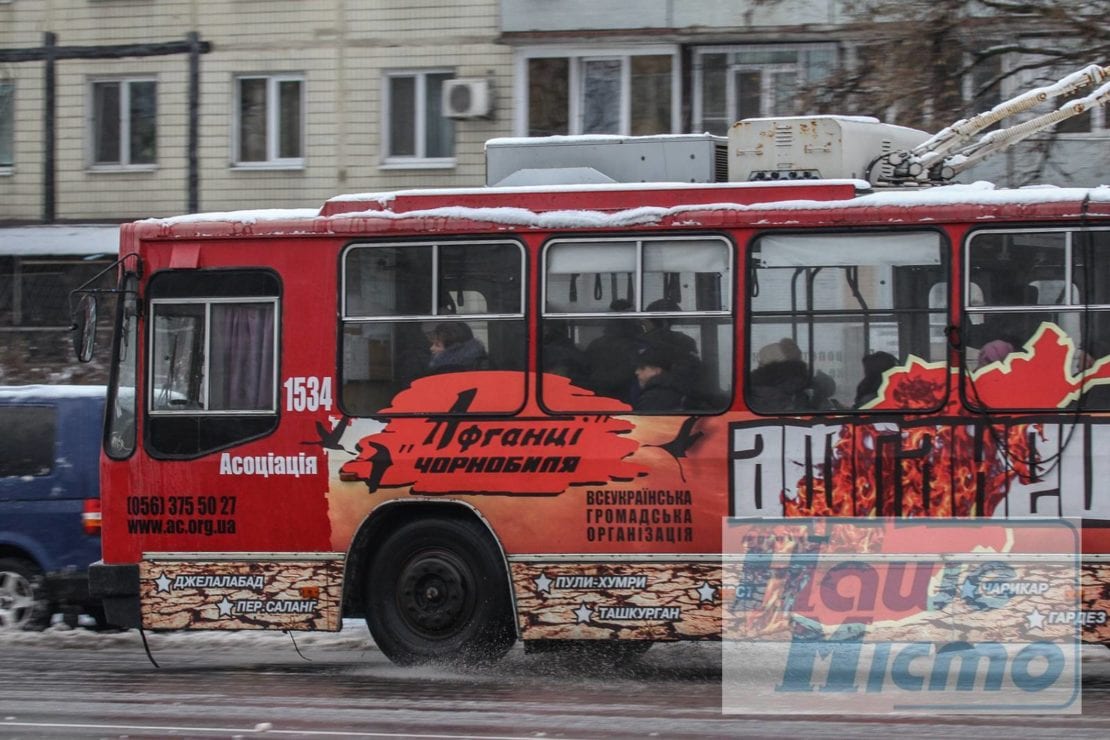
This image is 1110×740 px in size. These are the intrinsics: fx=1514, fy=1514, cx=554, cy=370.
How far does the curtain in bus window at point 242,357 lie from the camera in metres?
9.57

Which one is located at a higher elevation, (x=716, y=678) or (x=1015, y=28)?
(x=1015, y=28)

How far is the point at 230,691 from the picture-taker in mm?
8914

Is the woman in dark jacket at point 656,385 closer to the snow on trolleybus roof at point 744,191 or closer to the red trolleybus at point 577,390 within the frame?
the red trolleybus at point 577,390

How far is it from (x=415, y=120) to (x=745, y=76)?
15.7ft

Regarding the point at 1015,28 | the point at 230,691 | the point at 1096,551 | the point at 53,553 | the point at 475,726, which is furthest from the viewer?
the point at 1015,28

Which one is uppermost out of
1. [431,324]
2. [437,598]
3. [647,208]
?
[647,208]

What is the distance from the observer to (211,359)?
31.8ft

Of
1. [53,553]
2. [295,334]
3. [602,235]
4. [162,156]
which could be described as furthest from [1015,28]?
[162,156]

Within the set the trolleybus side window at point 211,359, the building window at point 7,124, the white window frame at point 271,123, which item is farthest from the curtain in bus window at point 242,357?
the building window at point 7,124

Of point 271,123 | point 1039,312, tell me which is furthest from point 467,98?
point 1039,312

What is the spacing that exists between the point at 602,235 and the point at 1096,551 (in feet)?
11.0

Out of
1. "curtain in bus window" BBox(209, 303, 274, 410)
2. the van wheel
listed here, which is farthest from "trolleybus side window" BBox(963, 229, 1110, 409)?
the van wheel

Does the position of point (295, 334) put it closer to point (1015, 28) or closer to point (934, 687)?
point (934, 687)

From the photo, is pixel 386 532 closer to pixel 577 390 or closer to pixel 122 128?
pixel 577 390
